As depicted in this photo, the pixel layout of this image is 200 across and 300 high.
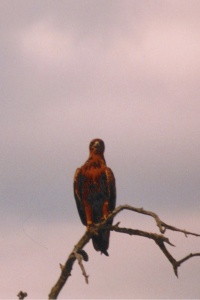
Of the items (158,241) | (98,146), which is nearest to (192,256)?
(158,241)

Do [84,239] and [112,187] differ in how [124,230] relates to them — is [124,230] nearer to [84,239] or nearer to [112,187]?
[84,239]

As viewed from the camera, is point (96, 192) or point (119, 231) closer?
point (119, 231)

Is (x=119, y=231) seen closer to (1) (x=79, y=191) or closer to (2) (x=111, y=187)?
(2) (x=111, y=187)

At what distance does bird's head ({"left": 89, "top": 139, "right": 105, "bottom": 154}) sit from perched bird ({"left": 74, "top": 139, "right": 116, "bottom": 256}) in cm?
15

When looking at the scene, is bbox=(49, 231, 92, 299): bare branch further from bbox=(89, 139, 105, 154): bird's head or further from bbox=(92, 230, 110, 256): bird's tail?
bbox=(89, 139, 105, 154): bird's head

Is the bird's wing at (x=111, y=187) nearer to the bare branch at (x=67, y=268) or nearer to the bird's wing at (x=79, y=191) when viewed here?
the bird's wing at (x=79, y=191)

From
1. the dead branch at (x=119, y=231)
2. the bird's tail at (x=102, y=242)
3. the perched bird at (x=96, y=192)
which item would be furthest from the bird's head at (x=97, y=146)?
the dead branch at (x=119, y=231)

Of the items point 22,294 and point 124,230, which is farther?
point 124,230

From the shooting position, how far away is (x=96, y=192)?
1328 cm

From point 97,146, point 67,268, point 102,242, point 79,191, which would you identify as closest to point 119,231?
point 67,268

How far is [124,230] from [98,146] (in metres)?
4.49

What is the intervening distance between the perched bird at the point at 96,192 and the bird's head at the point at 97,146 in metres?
0.15

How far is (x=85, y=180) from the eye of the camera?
13.3 metres

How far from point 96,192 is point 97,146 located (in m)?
1.12
